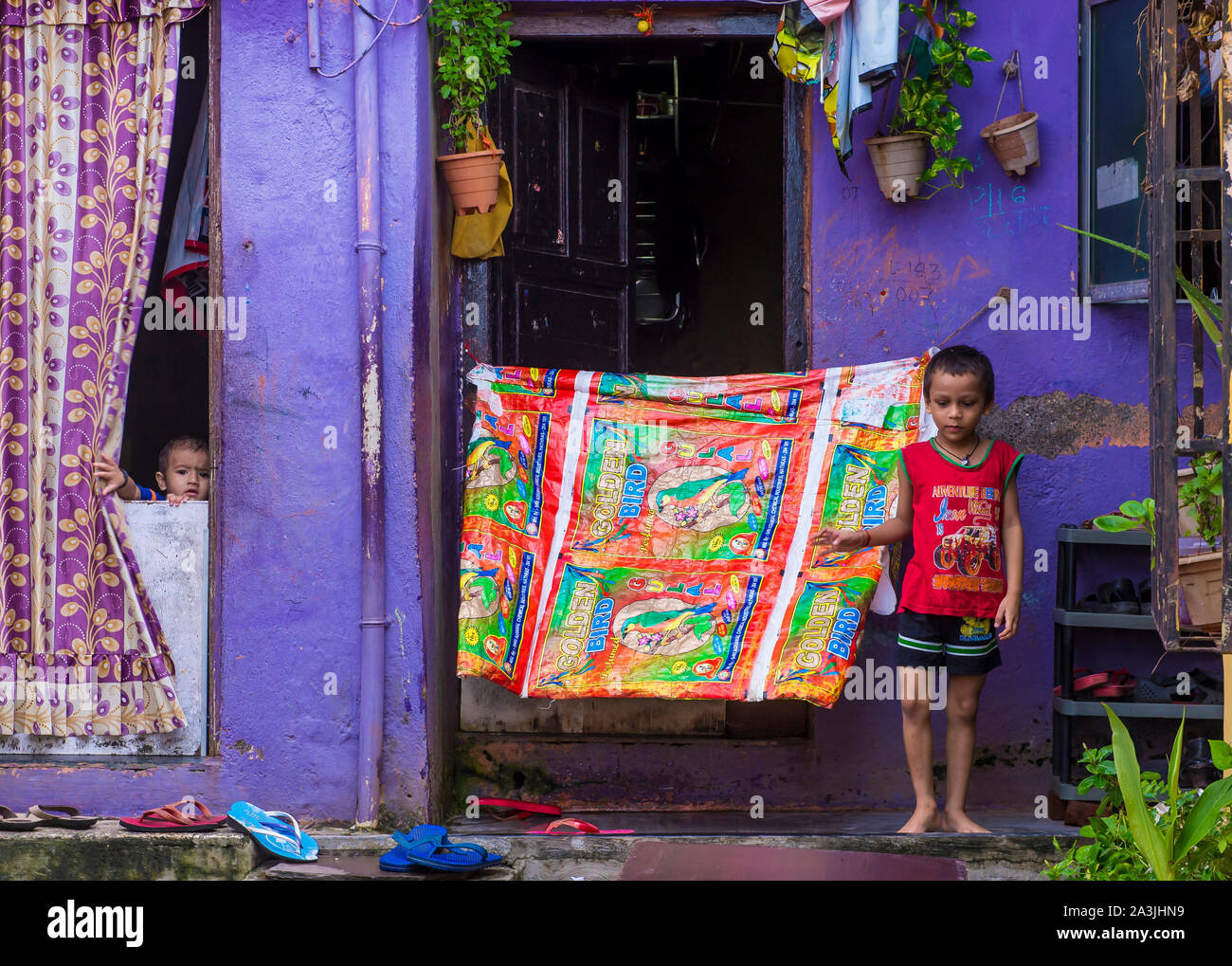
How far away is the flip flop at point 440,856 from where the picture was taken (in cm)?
452

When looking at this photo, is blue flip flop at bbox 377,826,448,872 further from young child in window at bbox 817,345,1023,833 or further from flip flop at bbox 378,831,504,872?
young child in window at bbox 817,345,1023,833

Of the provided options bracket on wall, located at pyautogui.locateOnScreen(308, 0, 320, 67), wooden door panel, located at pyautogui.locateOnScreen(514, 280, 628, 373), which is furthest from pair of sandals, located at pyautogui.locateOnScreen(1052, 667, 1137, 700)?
bracket on wall, located at pyautogui.locateOnScreen(308, 0, 320, 67)

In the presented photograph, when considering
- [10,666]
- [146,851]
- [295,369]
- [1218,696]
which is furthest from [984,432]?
[10,666]

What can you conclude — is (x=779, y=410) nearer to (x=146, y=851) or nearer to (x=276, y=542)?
(x=276, y=542)

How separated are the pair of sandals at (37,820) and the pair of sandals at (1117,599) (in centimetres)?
382

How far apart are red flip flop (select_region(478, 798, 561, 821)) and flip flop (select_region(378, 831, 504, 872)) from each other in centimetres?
61

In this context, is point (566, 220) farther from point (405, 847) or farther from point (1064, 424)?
point (405, 847)

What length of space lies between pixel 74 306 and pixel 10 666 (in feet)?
4.74

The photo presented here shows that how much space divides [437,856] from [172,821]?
1016mm

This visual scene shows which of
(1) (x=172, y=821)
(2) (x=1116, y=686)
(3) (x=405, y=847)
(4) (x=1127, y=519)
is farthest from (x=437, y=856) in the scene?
(4) (x=1127, y=519)

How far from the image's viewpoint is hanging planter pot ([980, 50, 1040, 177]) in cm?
532

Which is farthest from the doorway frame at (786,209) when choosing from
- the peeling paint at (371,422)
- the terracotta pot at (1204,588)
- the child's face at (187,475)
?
the terracotta pot at (1204,588)

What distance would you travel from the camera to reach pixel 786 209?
222 inches

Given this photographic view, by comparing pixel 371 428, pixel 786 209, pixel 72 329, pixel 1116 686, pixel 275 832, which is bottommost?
pixel 275 832
